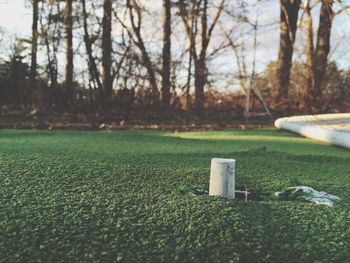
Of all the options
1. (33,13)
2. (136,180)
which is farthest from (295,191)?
(33,13)

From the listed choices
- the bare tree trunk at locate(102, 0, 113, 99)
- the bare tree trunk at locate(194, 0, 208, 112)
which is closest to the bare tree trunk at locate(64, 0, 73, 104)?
the bare tree trunk at locate(102, 0, 113, 99)

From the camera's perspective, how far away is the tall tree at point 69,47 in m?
9.61

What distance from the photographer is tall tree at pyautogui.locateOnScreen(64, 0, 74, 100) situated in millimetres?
9609

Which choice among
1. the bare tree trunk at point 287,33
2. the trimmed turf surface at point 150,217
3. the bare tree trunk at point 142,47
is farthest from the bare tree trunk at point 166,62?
the trimmed turf surface at point 150,217

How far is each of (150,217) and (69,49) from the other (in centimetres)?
835

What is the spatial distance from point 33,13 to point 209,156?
7.21 m

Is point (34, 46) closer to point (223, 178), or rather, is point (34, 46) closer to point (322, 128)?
point (322, 128)

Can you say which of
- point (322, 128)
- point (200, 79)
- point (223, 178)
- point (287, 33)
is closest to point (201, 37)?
point (200, 79)

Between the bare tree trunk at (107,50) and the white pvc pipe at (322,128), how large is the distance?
11.8ft

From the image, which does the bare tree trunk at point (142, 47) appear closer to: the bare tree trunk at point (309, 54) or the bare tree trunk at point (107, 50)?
the bare tree trunk at point (107, 50)

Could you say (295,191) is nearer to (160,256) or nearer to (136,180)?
(136,180)

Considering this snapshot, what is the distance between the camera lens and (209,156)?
402 cm

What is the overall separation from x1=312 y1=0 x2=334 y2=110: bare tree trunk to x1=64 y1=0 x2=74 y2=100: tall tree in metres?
5.06

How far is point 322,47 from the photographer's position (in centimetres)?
1157
